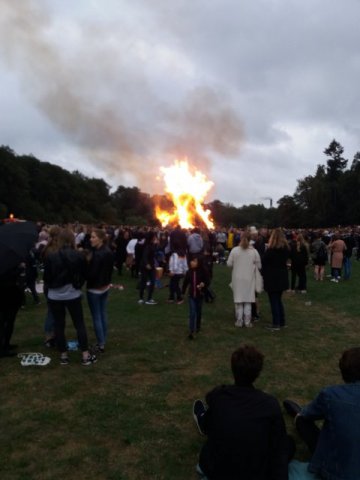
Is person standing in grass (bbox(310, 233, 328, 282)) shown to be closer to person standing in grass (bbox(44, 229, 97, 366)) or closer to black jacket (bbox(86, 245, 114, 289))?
black jacket (bbox(86, 245, 114, 289))

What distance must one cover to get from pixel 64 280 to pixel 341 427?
13.6ft

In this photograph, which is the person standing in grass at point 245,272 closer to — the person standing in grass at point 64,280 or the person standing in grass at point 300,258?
the person standing in grass at point 64,280

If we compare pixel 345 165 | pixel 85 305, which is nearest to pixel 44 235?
pixel 85 305

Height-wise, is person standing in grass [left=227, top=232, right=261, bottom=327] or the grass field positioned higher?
person standing in grass [left=227, top=232, right=261, bottom=327]

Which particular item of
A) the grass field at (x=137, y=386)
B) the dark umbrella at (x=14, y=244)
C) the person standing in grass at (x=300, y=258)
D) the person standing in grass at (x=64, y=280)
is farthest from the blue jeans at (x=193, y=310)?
the person standing in grass at (x=300, y=258)

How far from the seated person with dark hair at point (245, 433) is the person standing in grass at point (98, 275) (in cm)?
368

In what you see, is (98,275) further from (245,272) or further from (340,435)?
(340,435)

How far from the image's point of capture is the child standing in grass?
798 cm

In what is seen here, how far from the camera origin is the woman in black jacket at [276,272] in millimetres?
8594

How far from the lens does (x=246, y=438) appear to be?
301 cm

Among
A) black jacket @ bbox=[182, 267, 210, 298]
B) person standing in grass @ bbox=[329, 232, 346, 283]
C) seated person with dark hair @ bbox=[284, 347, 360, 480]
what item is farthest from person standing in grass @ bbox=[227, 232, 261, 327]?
person standing in grass @ bbox=[329, 232, 346, 283]

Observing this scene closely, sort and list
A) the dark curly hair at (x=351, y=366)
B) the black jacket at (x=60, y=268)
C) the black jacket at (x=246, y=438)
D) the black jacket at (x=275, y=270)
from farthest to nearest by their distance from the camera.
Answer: the black jacket at (x=275, y=270) < the black jacket at (x=60, y=268) < the dark curly hair at (x=351, y=366) < the black jacket at (x=246, y=438)

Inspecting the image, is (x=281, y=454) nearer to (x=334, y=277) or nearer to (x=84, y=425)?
(x=84, y=425)

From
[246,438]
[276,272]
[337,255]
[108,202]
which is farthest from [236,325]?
[108,202]
